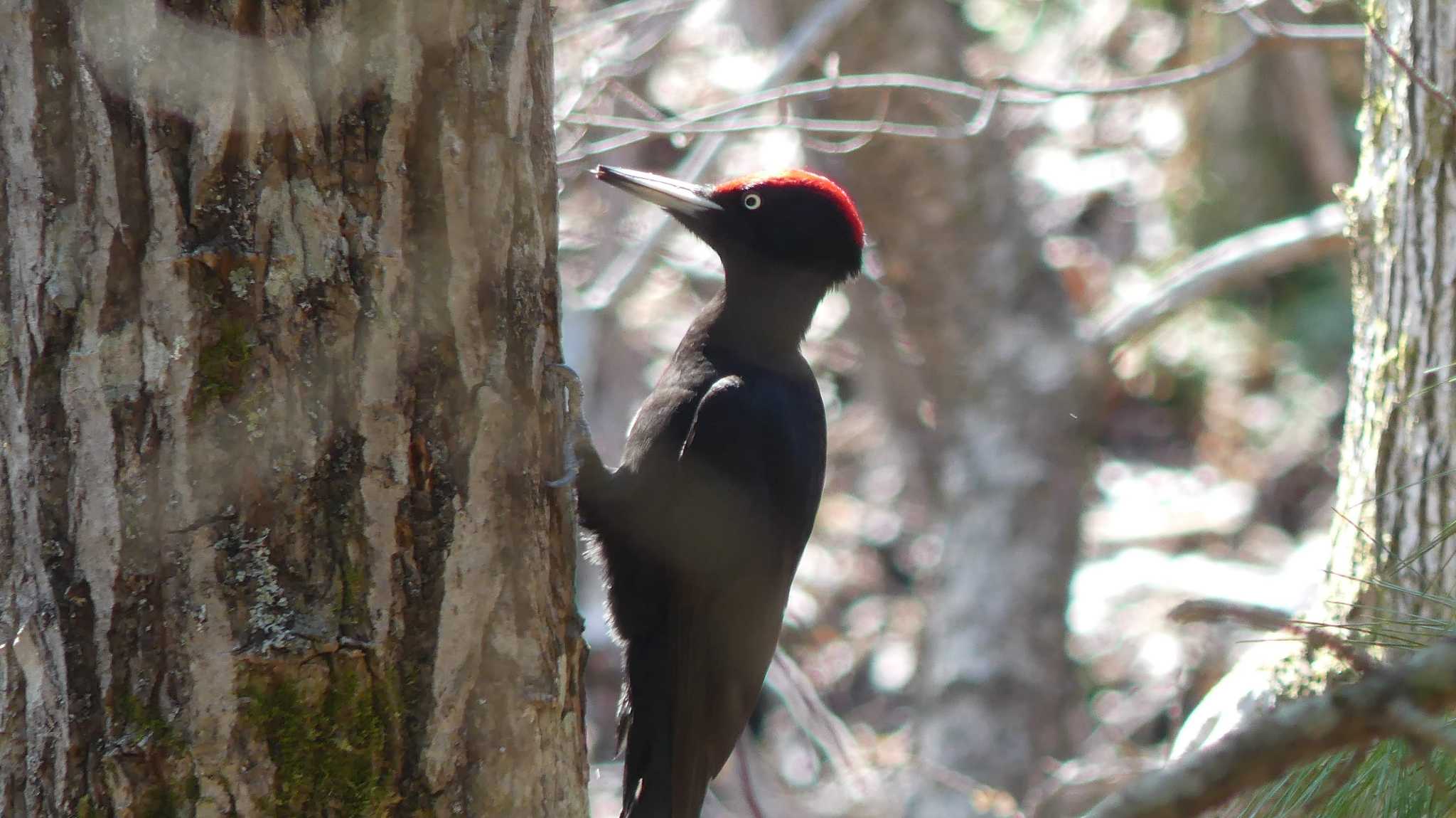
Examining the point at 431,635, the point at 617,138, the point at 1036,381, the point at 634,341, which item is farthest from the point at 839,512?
the point at 431,635

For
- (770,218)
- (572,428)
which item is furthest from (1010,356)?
(572,428)

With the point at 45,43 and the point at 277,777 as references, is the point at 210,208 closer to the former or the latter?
the point at 45,43

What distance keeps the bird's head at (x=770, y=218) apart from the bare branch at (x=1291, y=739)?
7.83 feet

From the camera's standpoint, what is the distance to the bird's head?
3.39 metres

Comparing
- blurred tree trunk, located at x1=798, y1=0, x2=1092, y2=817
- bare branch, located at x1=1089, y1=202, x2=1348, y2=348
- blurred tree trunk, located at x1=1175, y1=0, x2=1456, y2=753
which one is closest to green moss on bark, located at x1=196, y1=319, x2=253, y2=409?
blurred tree trunk, located at x1=1175, y1=0, x2=1456, y2=753

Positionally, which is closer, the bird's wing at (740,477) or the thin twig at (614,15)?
the bird's wing at (740,477)

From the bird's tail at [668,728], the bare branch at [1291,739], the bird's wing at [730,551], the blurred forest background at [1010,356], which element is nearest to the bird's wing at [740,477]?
the bird's wing at [730,551]

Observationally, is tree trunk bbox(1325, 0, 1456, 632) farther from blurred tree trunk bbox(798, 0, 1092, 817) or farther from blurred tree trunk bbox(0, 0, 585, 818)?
blurred tree trunk bbox(798, 0, 1092, 817)

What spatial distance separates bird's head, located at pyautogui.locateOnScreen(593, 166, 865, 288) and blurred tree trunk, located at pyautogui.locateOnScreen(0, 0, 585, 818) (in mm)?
1580

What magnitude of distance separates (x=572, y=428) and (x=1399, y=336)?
74.0 inches

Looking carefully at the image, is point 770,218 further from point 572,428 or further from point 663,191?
point 572,428

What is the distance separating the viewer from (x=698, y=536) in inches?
119

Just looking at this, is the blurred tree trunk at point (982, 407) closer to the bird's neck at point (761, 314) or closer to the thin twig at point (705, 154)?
the thin twig at point (705, 154)

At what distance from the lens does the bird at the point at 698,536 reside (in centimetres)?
292
